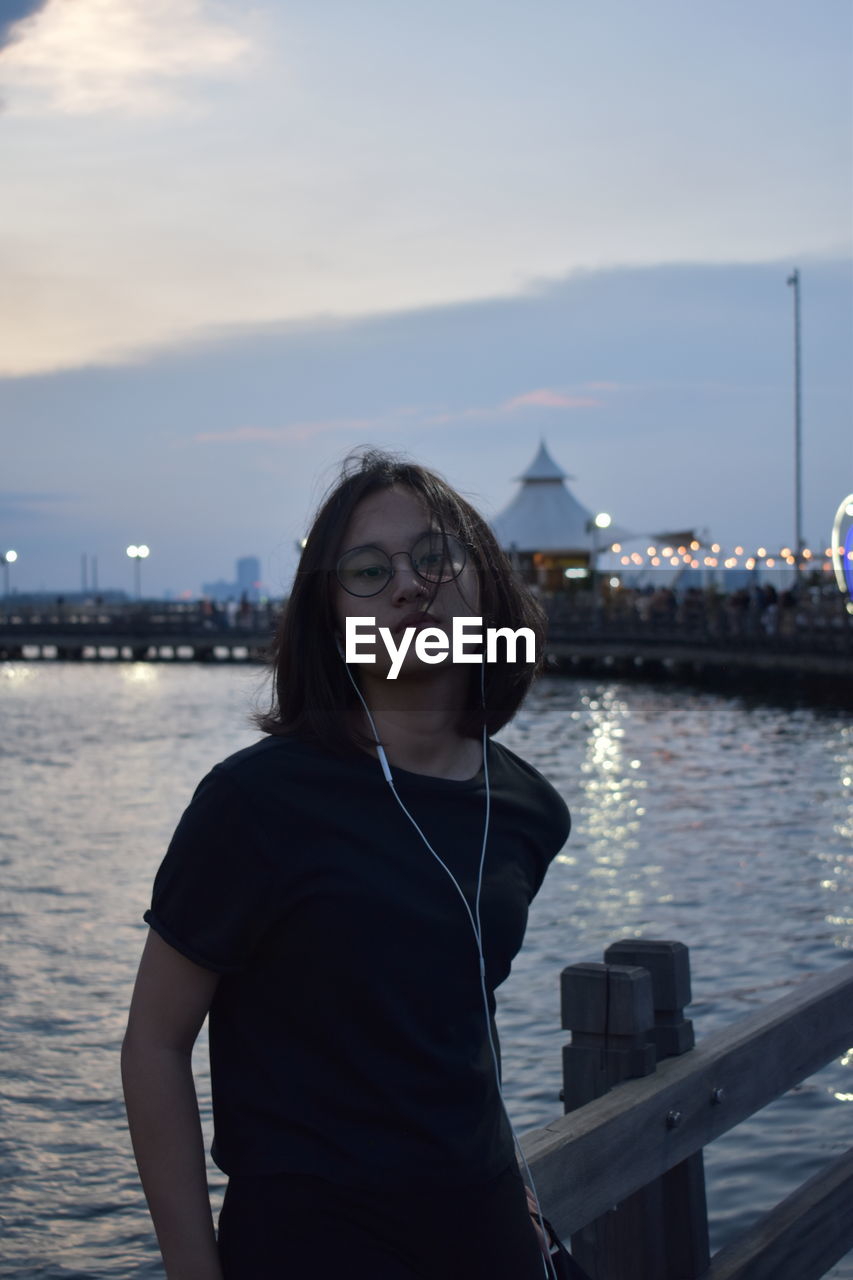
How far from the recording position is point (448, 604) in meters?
1.99

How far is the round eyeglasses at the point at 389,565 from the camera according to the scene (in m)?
1.95

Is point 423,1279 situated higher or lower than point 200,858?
lower

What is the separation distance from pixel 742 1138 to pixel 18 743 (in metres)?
25.8

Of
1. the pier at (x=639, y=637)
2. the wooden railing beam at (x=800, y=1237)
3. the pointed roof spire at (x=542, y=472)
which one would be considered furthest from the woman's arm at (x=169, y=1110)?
the pointed roof spire at (x=542, y=472)

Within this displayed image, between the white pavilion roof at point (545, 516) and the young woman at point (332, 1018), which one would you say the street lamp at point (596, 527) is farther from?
the young woman at point (332, 1018)

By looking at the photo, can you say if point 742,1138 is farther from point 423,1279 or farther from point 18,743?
point 18,743

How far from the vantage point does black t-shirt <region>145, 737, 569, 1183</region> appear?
1.75 metres

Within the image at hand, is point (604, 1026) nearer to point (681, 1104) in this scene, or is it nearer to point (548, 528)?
point (681, 1104)

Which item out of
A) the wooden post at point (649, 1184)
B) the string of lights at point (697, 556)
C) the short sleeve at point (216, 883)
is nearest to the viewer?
the short sleeve at point (216, 883)

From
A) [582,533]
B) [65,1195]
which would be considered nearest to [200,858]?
[65,1195]

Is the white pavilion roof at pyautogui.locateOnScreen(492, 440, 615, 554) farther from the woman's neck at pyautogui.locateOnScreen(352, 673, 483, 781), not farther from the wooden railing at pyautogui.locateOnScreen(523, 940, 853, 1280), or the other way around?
the woman's neck at pyautogui.locateOnScreen(352, 673, 483, 781)

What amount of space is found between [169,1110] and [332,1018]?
211 mm

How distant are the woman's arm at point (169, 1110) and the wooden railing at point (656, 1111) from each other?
0.72 m

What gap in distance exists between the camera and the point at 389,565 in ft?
6.41
